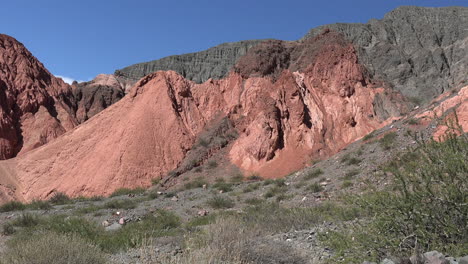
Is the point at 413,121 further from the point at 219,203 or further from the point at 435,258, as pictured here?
the point at 435,258

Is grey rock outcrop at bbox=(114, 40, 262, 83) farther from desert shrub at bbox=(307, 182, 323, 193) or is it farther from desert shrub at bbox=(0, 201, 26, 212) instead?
desert shrub at bbox=(307, 182, 323, 193)

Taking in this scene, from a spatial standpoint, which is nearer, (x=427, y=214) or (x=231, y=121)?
(x=427, y=214)

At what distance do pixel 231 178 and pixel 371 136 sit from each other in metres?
9.76

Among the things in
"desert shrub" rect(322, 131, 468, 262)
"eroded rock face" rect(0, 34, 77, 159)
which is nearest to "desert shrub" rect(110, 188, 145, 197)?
"eroded rock face" rect(0, 34, 77, 159)

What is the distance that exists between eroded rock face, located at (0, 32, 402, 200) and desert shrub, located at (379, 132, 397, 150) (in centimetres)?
815

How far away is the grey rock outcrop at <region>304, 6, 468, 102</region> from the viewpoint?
5119 cm

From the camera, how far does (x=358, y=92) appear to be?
31.2 meters

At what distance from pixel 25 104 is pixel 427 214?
43270 millimetres

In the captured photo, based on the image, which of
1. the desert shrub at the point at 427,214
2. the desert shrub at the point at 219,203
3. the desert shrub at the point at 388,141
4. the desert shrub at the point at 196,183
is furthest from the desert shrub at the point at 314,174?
the desert shrub at the point at 427,214

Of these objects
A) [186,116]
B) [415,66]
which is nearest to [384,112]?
[186,116]

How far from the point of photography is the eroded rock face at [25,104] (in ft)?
123

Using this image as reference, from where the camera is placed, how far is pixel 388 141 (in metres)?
18.5

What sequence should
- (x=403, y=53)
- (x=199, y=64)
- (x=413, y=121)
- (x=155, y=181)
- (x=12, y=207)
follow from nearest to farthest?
(x=413, y=121)
(x=12, y=207)
(x=155, y=181)
(x=403, y=53)
(x=199, y=64)

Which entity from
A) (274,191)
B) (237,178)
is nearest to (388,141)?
(274,191)
